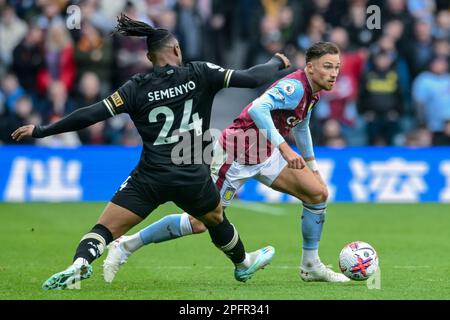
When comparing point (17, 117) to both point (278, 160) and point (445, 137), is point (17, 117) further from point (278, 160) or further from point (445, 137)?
point (278, 160)

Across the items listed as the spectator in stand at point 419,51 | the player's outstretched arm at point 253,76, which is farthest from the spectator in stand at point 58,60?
the player's outstretched arm at point 253,76

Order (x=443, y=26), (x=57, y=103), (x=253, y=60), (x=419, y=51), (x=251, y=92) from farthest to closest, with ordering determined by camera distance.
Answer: (x=251, y=92), (x=443, y=26), (x=419, y=51), (x=253, y=60), (x=57, y=103)

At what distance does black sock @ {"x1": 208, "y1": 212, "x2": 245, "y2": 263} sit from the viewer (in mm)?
9039

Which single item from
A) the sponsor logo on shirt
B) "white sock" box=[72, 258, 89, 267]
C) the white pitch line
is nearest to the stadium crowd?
the white pitch line

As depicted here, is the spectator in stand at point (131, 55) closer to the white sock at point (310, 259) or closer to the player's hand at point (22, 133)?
the white sock at point (310, 259)

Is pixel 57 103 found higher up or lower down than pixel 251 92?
higher up

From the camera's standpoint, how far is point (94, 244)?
8.36 meters


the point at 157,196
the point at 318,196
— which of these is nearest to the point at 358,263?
the point at 318,196

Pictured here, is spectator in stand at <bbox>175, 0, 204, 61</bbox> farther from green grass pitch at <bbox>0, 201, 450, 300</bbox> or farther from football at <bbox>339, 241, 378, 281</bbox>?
football at <bbox>339, 241, 378, 281</bbox>

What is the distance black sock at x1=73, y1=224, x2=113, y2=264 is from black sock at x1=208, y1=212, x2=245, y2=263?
1030mm

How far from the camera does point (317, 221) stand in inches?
379

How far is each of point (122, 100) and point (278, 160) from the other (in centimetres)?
200
